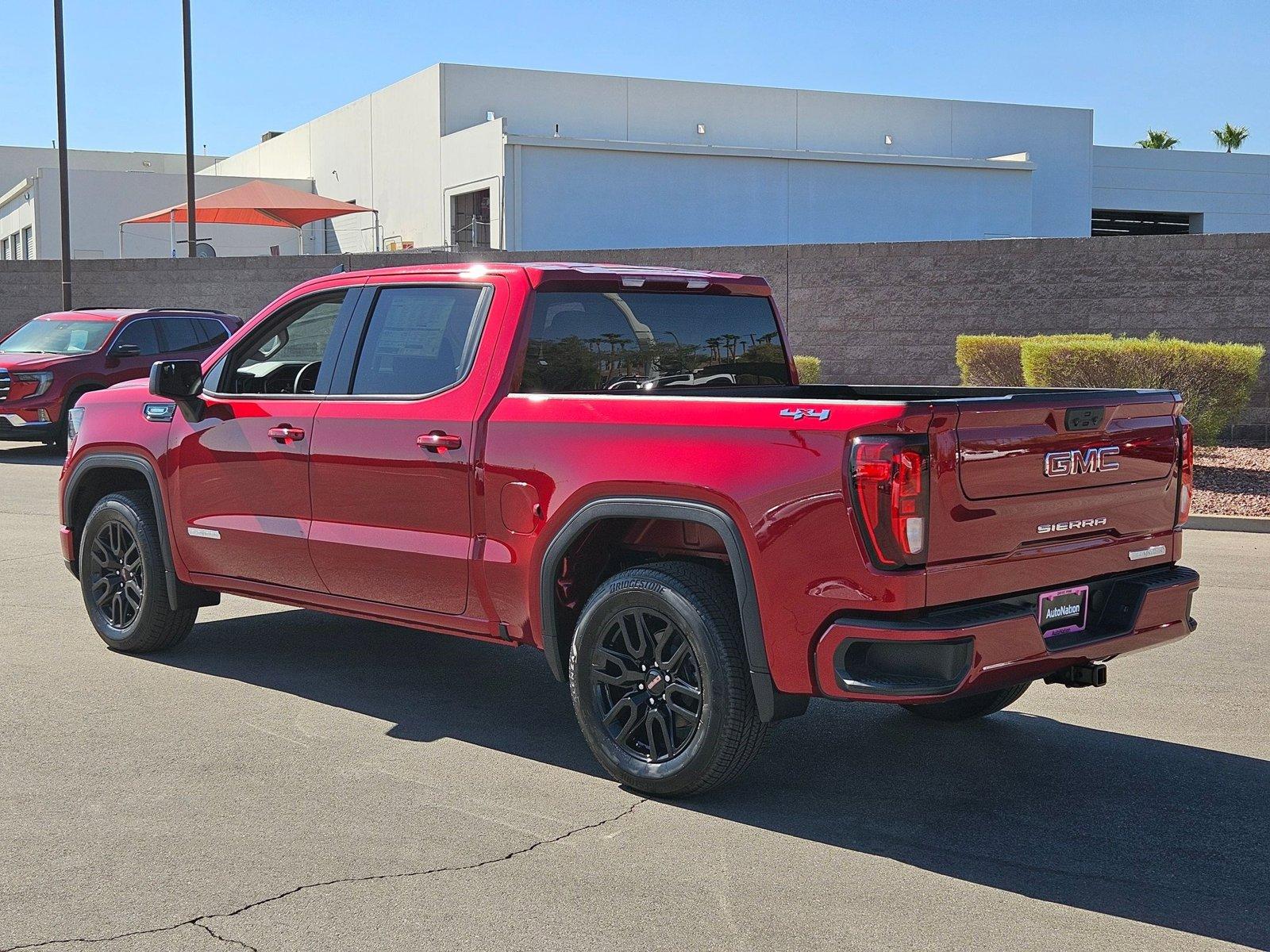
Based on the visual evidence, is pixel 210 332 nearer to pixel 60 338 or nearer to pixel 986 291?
pixel 60 338

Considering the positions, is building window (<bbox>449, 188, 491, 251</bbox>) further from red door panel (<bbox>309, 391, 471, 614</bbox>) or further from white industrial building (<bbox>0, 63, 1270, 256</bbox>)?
red door panel (<bbox>309, 391, 471, 614</bbox>)

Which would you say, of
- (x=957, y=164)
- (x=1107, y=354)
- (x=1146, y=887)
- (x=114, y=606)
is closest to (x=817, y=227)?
(x=957, y=164)

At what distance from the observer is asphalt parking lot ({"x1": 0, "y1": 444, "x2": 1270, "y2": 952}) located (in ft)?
13.5

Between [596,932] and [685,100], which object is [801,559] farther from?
[685,100]

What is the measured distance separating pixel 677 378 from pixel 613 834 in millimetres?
2130

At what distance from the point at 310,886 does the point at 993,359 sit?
1354 centimetres

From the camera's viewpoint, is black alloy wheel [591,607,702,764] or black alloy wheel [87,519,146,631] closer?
black alloy wheel [591,607,702,764]

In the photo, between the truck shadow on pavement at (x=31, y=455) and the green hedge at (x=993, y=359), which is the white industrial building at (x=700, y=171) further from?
the green hedge at (x=993, y=359)

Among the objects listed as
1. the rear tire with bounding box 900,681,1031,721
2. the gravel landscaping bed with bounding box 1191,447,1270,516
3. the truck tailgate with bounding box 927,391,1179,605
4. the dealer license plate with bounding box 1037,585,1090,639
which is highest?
A: the truck tailgate with bounding box 927,391,1179,605

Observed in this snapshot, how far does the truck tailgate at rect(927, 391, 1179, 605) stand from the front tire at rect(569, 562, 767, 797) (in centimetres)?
80

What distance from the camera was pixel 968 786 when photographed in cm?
540

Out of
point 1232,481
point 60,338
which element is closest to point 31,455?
point 60,338

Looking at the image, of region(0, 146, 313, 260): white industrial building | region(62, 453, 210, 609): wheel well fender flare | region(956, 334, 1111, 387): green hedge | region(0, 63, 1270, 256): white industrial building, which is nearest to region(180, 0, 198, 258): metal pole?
region(0, 63, 1270, 256): white industrial building

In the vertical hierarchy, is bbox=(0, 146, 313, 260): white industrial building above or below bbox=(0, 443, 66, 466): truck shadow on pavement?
above
